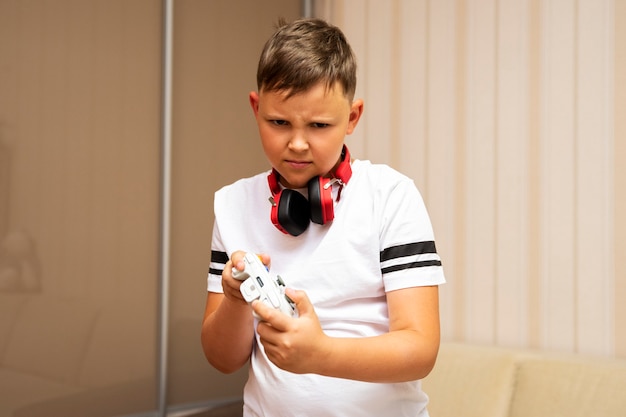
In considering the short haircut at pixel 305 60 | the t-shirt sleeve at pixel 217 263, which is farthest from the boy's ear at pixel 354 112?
the t-shirt sleeve at pixel 217 263

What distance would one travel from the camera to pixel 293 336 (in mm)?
798

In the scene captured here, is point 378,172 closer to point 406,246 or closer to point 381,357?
point 406,246

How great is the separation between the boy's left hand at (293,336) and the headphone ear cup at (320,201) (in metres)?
0.20

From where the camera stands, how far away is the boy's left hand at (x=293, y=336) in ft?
2.60
